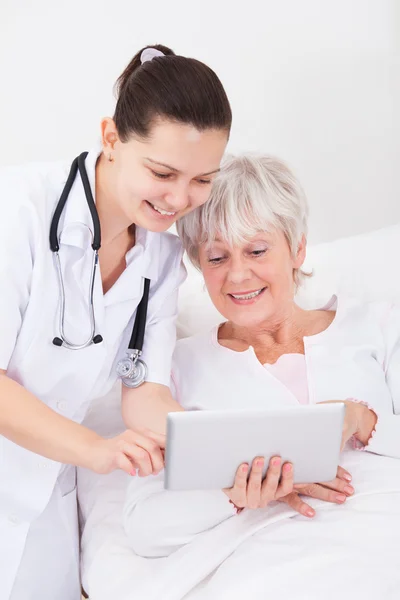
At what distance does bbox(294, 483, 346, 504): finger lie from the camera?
158 cm

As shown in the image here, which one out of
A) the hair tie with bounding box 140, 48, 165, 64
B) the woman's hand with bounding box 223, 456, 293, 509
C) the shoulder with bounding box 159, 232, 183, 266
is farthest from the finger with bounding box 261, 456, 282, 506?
the hair tie with bounding box 140, 48, 165, 64

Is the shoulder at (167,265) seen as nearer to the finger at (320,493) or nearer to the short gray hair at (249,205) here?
the short gray hair at (249,205)

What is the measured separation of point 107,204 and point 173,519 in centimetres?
67

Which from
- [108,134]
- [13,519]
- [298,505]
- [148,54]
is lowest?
[13,519]

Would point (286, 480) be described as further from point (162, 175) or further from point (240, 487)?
point (162, 175)

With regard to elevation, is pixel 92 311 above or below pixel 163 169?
below

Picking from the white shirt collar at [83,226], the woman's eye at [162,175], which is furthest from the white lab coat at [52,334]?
the woman's eye at [162,175]

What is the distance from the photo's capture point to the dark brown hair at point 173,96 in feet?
4.61

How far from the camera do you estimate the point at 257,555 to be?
1.46 metres

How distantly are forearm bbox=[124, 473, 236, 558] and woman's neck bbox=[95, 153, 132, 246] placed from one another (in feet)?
1.89

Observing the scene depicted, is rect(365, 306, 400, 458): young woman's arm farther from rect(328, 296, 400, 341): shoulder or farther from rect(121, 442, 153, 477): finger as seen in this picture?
rect(121, 442, 153, 477): finger

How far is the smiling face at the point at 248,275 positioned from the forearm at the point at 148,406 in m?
0.25

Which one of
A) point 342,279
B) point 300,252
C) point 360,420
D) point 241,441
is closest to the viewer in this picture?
point 241,441

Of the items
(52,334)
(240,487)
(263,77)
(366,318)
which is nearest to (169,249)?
(52,334)
